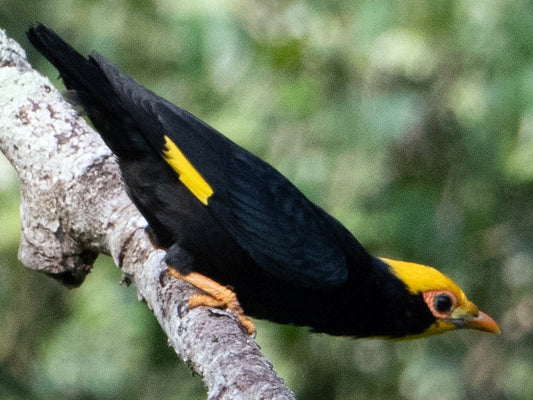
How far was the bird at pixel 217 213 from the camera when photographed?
3.74 meters

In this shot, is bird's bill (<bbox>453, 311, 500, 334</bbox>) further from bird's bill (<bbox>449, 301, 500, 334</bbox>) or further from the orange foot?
the orange foot

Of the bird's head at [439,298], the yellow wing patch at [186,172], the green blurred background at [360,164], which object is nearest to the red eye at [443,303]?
the bird's head at [439,298]

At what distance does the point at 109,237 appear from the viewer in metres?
3.92

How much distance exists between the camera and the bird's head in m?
4.51

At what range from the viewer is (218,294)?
3705 mm

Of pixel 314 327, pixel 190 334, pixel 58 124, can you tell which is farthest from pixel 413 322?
pixel 58 124

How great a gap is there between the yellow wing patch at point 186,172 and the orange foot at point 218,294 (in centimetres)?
32

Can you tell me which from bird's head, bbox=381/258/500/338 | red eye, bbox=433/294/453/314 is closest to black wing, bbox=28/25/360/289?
bird's head, bbox=381/258/500/338

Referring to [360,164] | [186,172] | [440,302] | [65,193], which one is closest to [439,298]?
[440,302]

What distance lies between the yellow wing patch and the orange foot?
1.04 ft

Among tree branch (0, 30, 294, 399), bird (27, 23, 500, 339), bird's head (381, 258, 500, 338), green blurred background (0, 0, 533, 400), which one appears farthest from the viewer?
green blurred background (0, 0, 533, 400)

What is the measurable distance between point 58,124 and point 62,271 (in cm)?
65

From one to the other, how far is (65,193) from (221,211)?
0.69m

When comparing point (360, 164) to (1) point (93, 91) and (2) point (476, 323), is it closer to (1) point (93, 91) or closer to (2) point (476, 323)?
(2) point (476, 323)
